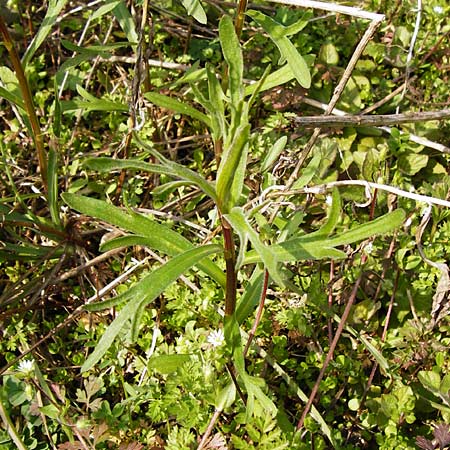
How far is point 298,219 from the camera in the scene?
199cm

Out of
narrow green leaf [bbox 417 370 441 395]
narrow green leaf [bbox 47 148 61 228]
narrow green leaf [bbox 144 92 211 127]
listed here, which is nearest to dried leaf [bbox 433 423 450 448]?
narrow green leaf [bbox 417 370 441 395]

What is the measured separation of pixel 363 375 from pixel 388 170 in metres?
0.82

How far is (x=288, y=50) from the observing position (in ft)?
7.23

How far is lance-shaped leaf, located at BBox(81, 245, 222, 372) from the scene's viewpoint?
165 cm

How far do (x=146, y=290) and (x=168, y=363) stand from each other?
0.42 m

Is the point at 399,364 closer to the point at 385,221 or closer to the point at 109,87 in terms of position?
the point at 385,221

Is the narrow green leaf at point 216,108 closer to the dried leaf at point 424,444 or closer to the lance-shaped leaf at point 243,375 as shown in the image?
the lance-shaped leaf at point 243,375

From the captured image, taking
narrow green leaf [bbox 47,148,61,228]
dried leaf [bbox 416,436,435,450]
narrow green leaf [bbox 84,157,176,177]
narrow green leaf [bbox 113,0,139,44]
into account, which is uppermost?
narrow green leaf [bbox 113,0,139,44]

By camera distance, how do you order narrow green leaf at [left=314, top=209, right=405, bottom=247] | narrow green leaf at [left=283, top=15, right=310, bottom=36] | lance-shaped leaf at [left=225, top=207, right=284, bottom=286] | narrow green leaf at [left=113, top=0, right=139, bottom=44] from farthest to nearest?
narrow green leaf at [left=113, top=0, right=139, bottom=44]
narrow green leaf at [left=283, top=15, right=310, bottom=36]
narrow green leaf at [left=314, top=209, right=405, bottom=247]
lance-shaped leaf at [left=225, top=207, right=284, bottom=286]

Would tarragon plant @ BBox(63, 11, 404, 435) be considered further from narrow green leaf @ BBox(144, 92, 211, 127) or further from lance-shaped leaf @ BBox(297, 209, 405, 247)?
narrow green leaf @ BBox(144, 92, 211, 127)

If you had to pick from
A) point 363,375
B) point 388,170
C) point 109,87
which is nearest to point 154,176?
point 109,87

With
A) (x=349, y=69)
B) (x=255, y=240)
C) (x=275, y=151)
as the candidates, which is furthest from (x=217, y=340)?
(x=349, y=69)

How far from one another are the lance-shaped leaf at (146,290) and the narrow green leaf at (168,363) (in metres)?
0.28

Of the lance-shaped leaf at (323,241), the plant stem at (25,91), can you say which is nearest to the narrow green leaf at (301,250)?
the lance-shaped leaf at (323,241)
